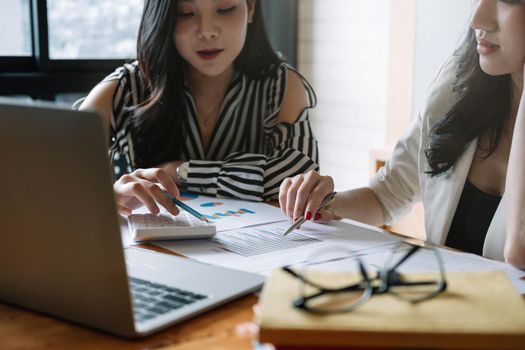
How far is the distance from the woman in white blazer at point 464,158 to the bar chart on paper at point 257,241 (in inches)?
4.3

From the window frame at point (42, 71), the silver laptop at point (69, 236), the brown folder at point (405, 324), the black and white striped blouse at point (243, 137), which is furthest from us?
the window frame at point (42, 71)

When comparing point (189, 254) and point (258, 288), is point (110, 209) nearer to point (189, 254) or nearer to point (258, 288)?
point (258, 288)

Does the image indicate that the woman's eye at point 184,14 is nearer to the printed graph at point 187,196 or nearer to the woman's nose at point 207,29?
the woman's nose at point 207,29

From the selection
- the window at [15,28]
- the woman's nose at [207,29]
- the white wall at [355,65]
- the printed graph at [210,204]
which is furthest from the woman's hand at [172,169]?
the white wall at [355,65]

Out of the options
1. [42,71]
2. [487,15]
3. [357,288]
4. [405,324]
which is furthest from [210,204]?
[42,71]

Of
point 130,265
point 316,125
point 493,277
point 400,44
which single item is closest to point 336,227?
point 130,265

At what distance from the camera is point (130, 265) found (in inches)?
40.0

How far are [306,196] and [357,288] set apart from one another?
2.07ft

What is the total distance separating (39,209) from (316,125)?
2829mm

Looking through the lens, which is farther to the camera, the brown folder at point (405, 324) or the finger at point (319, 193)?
the finger at point (319, 193)

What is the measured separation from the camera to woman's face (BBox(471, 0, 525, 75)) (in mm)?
1336

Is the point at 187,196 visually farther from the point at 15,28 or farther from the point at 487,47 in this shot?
the point at 15,28

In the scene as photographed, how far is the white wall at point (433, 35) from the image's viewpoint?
275 cm

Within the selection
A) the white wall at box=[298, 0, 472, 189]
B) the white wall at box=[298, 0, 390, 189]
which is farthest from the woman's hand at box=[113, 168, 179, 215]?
the white wall at box=[298, 0, 390, 189]
